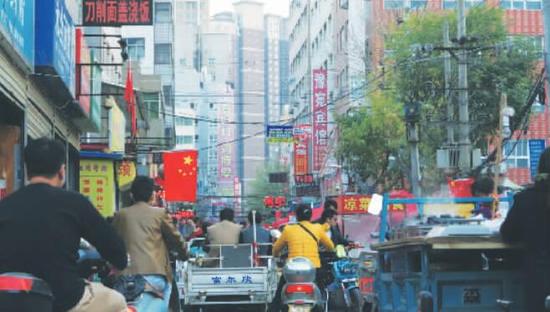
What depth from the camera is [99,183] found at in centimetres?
2305

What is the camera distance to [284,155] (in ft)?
296

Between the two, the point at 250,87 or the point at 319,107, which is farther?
the point at 250,87

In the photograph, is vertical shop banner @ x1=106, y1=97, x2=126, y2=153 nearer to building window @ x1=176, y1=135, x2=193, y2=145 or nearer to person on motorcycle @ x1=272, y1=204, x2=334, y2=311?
person on motorcycle @ x1=272, y1=204, x2=334, y2=311

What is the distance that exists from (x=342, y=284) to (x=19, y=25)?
513 cm

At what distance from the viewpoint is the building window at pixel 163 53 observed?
63.9 m

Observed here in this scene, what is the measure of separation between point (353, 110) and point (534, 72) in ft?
28.3

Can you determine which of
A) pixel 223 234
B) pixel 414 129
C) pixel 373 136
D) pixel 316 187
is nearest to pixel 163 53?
pixel 316 187

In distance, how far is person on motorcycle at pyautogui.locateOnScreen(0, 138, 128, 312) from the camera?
4426 millimetres

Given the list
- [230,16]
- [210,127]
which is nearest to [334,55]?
[210,127]

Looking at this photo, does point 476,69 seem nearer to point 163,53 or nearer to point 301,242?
point 301,242

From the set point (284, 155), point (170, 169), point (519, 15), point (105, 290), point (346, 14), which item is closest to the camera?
point (105, 290)

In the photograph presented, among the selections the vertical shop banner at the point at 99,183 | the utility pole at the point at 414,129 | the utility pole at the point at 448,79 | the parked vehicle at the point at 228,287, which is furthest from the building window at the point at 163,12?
the parked vehicle at the point at 228,287

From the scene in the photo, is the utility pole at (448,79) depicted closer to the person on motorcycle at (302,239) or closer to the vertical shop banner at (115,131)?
the vertical shop banner at (115,131)

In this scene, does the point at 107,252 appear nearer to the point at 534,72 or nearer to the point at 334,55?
the point at 534,72
